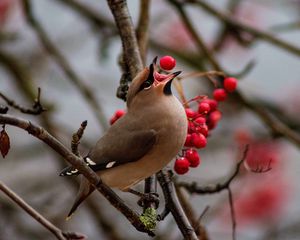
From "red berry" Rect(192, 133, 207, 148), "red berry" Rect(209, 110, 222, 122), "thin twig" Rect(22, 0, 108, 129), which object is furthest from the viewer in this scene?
"thin twig" Rect(22, 0, 108, 129)

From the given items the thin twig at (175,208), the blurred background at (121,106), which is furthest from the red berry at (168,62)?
the blurred background at (121,106)

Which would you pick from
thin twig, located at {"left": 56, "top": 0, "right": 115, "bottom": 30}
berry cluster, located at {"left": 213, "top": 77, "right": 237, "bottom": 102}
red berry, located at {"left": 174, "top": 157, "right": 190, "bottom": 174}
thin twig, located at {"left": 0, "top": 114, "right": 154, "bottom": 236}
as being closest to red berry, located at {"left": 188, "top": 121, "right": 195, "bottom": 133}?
A: red berry, located at {"left": 174, "top": 157, "right": 190, "bottom": 174}

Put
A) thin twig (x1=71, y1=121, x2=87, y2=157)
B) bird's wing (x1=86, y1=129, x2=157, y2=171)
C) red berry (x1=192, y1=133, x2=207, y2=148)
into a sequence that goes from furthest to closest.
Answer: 1. bird's wing (x1=86, y1=129, x2=157, y2=171)
2. red berry (x1=192, y1=133, x2=207, y2=148)
3. thin twig (x1=71, y1=121, x2=87, y2=157)

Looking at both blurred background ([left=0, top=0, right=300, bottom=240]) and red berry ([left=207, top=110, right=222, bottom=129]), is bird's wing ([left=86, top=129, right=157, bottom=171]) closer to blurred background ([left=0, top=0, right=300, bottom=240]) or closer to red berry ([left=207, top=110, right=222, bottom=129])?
red berry ([left=207, top=110, right=222, bottom=129])

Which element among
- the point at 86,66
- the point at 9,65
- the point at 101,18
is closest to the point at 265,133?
the point at 101,18

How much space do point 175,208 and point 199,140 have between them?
0.30 metres

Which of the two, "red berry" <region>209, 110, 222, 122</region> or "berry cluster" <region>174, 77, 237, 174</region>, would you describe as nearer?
"berry cluster" <region>174, 77, 237, 174</region>

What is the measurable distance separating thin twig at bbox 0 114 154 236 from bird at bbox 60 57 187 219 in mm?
329

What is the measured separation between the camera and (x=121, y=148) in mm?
2322

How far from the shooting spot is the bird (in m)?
2.22

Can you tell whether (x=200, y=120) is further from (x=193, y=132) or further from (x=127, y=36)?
(x=127, y=36)

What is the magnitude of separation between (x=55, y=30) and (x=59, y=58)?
1769 mm

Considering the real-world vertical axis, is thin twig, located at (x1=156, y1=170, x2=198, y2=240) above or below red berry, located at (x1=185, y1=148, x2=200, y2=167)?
above

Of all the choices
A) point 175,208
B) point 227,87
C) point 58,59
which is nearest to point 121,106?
point 58,59
